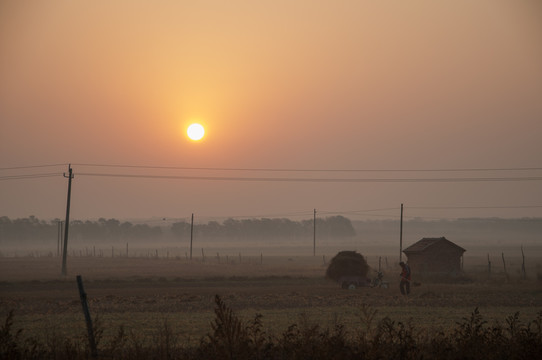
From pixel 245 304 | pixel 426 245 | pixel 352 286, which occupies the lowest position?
pixel 245 304

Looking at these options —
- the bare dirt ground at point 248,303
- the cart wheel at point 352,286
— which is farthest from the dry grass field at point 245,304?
the cart wheel at point 352,286

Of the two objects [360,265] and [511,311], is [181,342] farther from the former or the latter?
[360,265]

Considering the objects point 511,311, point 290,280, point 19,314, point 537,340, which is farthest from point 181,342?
point 290,280

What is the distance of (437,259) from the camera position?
151 feet

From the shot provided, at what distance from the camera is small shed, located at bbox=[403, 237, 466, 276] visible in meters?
45.8

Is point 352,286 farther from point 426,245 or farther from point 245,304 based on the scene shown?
point 426,245

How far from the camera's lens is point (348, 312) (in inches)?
936

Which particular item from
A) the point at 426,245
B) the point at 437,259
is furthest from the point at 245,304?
the point at 426,245

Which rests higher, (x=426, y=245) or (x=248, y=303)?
(x=426, y=245)

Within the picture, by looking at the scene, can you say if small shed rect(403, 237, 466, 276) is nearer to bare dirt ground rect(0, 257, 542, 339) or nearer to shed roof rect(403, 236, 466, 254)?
shed roof rect(403, 236, 466, 254)

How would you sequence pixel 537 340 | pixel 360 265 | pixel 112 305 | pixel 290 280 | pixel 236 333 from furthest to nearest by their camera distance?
pixel 290 280 < pixel 360 265 < pixel 112 305 < pixel 537 340 < pixel 236 333

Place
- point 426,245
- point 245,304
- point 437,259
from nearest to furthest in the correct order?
point 245,304, point 437,259, point 426,245

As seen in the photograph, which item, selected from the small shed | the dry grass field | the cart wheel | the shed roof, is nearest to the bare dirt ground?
the dry grass field

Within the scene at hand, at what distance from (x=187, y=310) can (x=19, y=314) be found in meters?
6.15
